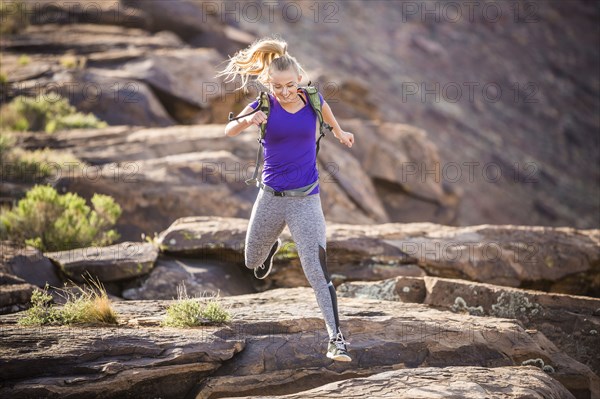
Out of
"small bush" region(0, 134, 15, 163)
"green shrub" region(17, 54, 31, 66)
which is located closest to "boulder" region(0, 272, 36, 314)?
"small bush" region(0, 134, 15, 163)

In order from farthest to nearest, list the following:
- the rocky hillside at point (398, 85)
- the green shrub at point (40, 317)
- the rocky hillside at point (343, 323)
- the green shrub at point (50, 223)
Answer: the rocky hillside at point (398, 85) → the green shrub at point (50, 223) → the green shrub at point (40, 317) → the rocky hillside at point (343, 323)

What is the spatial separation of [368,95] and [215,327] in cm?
2113

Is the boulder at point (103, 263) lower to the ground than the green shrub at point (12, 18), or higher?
lower

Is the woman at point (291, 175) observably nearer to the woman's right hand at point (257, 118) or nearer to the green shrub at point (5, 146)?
the woman's right hand at point (257, 118)

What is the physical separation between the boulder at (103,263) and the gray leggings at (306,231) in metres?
3.38

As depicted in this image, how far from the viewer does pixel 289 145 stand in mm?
5738

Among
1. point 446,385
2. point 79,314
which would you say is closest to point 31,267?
point 79,314

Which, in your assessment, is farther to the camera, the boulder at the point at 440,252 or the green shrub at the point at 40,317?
the boulder at the point at 440,252

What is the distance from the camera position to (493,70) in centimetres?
4309

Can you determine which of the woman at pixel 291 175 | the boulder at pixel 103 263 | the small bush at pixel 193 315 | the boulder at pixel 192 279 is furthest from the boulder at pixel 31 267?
the woman at pixel 291 175

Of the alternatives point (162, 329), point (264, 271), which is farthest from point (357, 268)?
point (162, 329)

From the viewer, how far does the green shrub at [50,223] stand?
34.3 ft

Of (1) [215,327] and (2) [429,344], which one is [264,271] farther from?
(2) [429,344]

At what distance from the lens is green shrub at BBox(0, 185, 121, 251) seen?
34.3 feet
